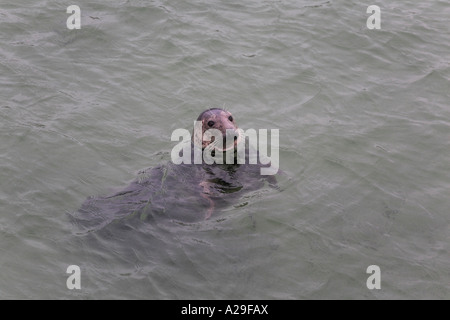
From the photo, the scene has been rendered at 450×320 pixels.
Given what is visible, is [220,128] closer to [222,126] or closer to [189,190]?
[222,126]

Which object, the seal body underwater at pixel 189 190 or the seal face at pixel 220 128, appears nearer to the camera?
the seal body underwater at pixel 189 190

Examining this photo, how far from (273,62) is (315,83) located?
3.39 ft

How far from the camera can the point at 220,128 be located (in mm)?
8461

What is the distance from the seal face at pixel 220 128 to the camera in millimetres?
8461

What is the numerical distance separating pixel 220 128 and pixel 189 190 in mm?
931

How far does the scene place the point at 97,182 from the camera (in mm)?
9242

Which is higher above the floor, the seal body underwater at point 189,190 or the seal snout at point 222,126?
the seal snout at point 222,126

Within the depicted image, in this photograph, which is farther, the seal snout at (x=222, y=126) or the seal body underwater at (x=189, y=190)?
the seal snout at (x=222, y=126)

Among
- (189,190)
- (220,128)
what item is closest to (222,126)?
(220,128)

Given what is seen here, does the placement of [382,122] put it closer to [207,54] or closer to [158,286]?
[207,54]

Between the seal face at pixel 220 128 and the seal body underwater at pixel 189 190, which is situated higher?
the seal face at pixel 220 128

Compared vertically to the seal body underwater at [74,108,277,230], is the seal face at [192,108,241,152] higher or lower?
higher

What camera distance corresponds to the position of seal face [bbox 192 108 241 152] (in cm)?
846
